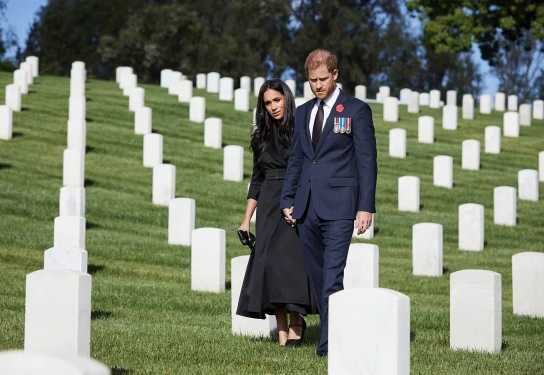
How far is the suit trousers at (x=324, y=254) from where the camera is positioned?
27.5 feet

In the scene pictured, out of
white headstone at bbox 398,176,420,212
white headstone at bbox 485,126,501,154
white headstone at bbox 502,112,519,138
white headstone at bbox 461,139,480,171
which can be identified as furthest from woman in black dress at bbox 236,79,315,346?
white headstone at bbox 502,112,519,138

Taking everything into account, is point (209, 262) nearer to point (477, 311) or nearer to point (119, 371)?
point (477, 311)

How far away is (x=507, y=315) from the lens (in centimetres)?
1221

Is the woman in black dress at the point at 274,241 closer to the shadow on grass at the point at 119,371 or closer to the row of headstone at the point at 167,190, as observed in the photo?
the shadow on grass at the point at 119,371

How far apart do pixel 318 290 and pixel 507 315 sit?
4.08 m

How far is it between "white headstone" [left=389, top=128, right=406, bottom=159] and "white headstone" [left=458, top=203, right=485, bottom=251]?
362 inches

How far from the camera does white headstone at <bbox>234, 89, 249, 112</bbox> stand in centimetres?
3462

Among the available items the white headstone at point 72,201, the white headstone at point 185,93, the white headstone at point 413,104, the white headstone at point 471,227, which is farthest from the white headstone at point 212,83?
the white headstone at point 471,227

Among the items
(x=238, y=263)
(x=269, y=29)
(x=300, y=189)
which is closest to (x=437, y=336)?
(x=238, y=263)

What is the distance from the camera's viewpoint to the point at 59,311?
23.4 feet

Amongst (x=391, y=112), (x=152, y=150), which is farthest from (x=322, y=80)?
(x=391, y=112)

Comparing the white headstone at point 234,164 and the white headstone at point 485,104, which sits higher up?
the white headstone at point 485,104

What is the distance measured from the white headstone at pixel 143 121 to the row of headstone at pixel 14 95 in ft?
9.46

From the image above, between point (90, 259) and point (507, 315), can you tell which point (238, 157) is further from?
point (507, 315)
